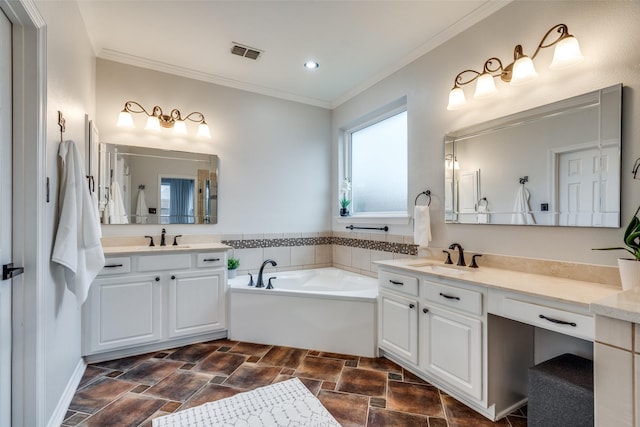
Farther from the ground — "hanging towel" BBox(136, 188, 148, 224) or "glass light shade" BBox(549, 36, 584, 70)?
"glass light shade" BBox(549, 36, 584, 70)

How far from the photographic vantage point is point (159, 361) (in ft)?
8.29

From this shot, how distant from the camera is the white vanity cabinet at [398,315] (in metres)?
2.24

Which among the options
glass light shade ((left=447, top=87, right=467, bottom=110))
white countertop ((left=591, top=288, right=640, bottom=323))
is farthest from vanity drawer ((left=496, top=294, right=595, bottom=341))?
glass light shade ((left=447, top=87, right=467, bottom=110))

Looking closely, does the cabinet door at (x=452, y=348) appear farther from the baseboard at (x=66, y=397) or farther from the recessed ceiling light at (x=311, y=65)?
the recessed ceiling light at (x=311, y=65)

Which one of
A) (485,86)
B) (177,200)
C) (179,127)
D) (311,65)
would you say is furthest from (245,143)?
(485,86)

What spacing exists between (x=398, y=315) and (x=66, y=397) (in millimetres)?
2295

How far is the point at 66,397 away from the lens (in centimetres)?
191

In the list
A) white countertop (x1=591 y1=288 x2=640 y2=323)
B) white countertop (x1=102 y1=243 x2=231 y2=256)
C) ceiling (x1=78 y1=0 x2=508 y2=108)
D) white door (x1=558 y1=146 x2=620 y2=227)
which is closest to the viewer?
white countertop (x1=591 y1=288 x2=640 y2=323)

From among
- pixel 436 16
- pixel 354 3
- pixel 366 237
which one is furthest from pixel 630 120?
pixel 366 237

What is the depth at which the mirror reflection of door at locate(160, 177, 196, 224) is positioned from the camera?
3.18m

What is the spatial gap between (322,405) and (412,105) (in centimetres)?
267

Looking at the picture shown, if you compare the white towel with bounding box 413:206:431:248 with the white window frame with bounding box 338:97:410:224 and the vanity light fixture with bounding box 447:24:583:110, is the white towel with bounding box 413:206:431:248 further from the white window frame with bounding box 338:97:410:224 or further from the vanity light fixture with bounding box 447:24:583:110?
the vanity light fixture with bounding box 447:24:583:110

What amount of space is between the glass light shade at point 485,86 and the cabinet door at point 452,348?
1569 mm

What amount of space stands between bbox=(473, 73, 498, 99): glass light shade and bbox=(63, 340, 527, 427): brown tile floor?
2.13 metres
